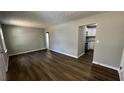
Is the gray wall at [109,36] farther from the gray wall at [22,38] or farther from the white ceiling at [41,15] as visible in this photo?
the gray wall at [22,38]

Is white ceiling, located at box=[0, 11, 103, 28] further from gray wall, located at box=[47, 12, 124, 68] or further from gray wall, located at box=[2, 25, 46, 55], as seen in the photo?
gray wall, located at box=[2, 25, 46, 55]

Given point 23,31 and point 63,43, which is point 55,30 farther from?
point 23,31

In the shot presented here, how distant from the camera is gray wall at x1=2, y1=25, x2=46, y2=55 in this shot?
4.35m

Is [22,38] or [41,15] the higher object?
[41,15]

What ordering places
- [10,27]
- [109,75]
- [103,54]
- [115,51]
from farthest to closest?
[10,27], [103,54], [115,51], [109,75]

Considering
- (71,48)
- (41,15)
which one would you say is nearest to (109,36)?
(71,48)

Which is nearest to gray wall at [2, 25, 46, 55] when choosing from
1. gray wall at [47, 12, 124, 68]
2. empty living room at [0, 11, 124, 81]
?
empty living room at [0, 11, 124, 81]

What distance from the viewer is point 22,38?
4.97 m

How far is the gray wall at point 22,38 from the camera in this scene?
4.35m

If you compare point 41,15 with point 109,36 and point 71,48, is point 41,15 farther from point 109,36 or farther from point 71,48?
point 109,36
